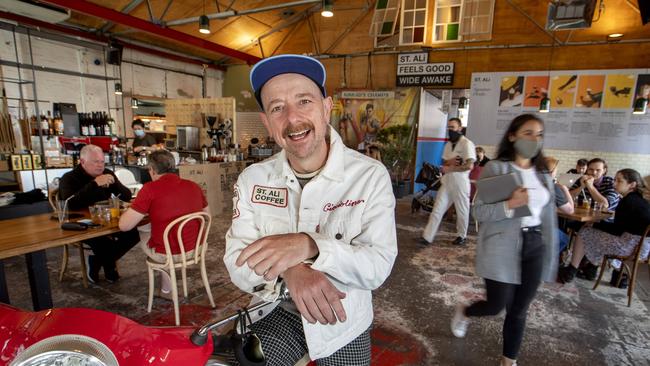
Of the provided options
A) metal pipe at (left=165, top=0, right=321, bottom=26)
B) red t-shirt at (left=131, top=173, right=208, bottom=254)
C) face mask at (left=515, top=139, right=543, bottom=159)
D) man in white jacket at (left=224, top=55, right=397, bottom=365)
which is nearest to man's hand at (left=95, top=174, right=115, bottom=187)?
red t-shirt at (left=131, top=173, right=208, bottom=254)

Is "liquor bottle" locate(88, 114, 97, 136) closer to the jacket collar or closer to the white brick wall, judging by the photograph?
the jacket collar

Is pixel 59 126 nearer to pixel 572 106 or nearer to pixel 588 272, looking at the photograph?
pixel 588 272

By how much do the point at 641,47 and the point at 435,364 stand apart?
27.6 ft

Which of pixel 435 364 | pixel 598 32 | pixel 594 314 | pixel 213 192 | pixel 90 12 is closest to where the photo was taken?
pixel 435 364

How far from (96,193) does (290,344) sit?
3.10 metres

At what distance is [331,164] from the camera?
1.11 meters

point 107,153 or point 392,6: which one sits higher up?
point 392,6

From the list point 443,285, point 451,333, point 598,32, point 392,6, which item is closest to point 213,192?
point 443,285

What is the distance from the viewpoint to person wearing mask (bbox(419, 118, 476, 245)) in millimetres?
4738

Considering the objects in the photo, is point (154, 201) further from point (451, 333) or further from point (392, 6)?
point (392, 6)

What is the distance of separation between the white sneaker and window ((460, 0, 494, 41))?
7.49 metres

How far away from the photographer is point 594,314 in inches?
121

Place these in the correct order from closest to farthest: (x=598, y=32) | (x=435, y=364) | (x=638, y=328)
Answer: (x=435, y=364)
(x=638, y=328)
(x=598, y=32)

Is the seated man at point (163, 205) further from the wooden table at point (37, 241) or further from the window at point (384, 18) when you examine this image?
the window at point (384, 18)
